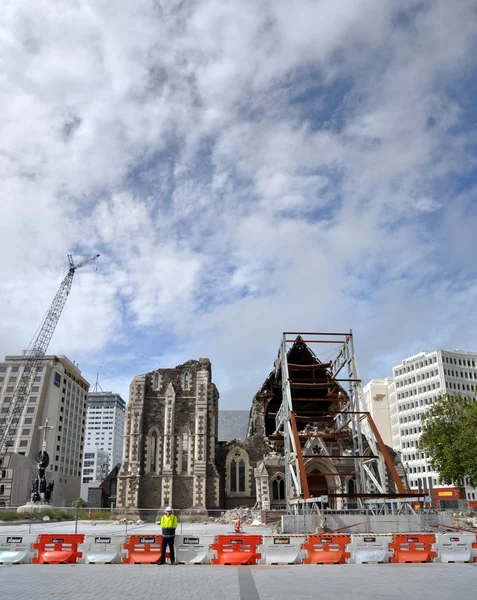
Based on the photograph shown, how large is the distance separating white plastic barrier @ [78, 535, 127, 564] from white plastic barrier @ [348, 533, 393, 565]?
7113mm

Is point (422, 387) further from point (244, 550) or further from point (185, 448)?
point (244, 550)

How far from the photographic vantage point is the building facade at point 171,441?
44.1m

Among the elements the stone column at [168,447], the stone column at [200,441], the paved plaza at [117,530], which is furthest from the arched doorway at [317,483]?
the stone column at [168,447]

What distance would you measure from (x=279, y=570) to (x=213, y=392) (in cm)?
3472

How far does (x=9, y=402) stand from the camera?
109m

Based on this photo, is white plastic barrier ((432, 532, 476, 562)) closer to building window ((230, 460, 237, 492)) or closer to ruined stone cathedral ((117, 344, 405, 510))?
ruined stone cathedral ((117, 344, 405, 510))

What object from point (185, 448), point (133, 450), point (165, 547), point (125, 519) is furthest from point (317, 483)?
point (165, 547)

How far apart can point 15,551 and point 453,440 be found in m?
37.8

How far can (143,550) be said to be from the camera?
16.2 meters

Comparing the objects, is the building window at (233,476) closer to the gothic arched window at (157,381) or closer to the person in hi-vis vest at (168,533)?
the gothic arched window at (157,381)

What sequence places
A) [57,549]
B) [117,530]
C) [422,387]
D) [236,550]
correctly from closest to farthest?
[236,550] < [57,549] < [117,530] < [422,387]

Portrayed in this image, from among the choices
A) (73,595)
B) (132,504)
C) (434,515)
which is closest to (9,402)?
(132,504)

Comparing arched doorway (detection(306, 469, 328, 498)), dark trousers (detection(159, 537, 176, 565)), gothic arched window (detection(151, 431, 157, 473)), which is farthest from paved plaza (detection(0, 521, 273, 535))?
dark trousers (detection(159, 537, 176, 565))

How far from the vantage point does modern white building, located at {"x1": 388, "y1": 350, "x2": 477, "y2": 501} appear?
9638cm
